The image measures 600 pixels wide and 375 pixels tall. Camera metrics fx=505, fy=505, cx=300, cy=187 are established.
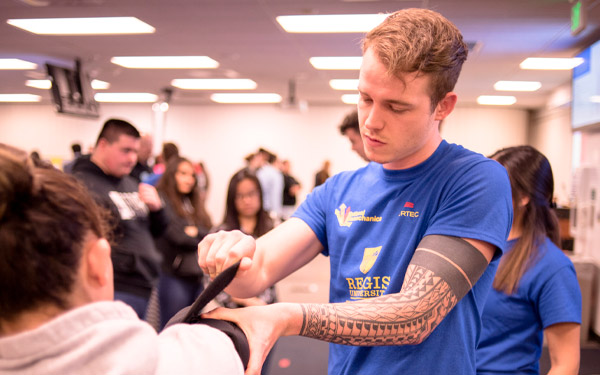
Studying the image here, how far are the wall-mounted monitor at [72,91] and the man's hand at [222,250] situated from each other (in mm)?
7149

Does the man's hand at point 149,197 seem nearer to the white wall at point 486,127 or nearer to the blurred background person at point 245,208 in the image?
the blurred background person at point 245,208

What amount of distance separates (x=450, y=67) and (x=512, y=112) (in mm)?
12188

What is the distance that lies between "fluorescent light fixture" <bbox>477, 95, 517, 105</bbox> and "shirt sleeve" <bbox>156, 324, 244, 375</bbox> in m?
10.8

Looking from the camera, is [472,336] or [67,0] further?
[67,0]

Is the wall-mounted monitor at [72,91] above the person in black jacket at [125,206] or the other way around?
above

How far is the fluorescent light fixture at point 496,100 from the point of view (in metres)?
10.6

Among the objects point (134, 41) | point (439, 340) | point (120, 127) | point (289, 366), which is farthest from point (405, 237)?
point (134, 41)

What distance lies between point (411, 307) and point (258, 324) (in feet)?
1.00

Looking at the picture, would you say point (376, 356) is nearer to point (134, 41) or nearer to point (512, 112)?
point (134, 41)

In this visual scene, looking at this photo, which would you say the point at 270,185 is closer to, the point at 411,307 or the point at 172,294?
the point at 172,294

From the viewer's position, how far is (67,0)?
4914 millimetres

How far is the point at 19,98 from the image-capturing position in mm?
12555

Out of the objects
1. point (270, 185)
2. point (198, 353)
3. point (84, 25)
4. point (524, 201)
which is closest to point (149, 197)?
point (524, 201)

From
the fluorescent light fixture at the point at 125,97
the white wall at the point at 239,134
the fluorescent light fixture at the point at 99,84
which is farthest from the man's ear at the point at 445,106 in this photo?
the white wall at the point at 239,134
